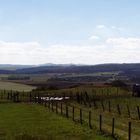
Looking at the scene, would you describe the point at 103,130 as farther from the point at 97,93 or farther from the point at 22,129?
the point at 97,93

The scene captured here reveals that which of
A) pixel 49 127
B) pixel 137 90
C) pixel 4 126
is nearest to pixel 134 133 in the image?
pixel 49 127

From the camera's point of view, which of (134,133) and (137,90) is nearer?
(134,133)

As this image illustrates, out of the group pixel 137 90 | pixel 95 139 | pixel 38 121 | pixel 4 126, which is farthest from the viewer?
pixel 137 90

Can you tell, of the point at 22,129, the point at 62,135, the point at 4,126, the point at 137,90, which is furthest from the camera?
the point at 137,90

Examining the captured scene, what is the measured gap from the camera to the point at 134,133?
105 feet

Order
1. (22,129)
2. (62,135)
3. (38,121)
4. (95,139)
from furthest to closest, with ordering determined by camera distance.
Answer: (38,121), (22,129), (62,135), (95,139)

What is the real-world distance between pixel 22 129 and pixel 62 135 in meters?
4.87

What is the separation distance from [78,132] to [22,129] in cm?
503

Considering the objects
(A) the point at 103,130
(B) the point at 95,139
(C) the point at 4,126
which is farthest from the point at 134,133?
(C) the point at 4,126

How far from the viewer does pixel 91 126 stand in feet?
116

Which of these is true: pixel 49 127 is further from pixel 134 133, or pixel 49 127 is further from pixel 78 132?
pixel 134 133

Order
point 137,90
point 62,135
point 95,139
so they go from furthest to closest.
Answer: point 137,90
point 62,135
point 95,139

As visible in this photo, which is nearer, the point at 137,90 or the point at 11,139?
the point at 11,139

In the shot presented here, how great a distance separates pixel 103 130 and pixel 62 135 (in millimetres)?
3299
